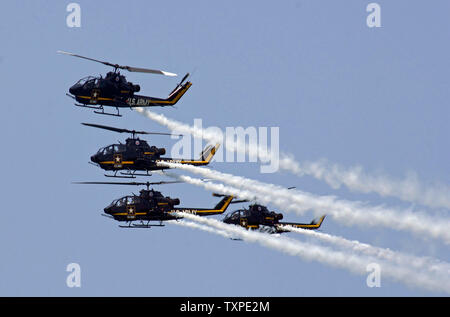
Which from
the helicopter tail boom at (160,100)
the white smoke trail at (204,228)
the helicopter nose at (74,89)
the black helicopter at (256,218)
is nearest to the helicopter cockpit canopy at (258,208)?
the black helicopter at (256,218)

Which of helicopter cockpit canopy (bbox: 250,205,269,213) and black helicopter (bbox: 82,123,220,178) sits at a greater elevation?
black helicopter (bbox: 82,123,220,178)

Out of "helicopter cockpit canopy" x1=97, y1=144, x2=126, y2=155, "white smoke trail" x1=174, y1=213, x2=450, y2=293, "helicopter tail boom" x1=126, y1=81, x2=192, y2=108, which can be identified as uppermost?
"helicopter tail boom" x1=126, y1=81, x2=192, y2=108

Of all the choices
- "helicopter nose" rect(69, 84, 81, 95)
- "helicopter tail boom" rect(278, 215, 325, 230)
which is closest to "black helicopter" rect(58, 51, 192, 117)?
"helicopter nose" rect(69, 84, 81, 95)

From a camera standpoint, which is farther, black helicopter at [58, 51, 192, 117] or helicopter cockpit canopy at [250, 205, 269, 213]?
helicopter cockpit canopy at [250, 205, 269, 213]

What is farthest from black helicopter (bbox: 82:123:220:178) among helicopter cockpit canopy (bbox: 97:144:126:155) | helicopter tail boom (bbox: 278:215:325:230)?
helicopter tail boom (bbox: 278:215:325:230)

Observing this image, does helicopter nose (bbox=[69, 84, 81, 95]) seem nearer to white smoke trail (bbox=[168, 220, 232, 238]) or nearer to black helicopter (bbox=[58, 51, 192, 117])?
black helicopter (bbox=[58, 51, 192, 117])

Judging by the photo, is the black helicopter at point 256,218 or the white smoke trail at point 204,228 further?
the black helicopter at point 256,218

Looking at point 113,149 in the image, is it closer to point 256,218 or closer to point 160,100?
point 160,100

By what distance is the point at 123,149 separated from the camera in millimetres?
93938

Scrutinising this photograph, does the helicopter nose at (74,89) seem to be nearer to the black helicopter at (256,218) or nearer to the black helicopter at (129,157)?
the black helicopter at (129,157)

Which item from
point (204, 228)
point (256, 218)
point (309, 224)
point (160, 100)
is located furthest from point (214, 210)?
point (309, 224)

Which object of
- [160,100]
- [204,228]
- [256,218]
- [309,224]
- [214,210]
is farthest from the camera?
[309,224]

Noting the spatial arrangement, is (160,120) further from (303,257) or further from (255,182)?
(303,257)
